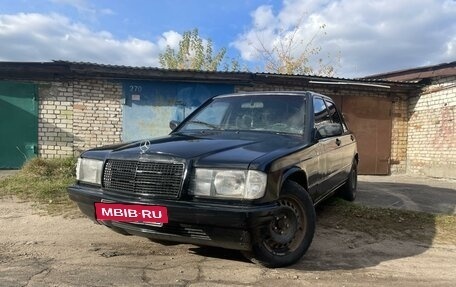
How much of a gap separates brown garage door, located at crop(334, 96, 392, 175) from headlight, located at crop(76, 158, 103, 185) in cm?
928

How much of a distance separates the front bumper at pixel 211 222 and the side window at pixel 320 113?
1.67m

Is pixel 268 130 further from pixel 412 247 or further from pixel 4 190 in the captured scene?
pixel 4 190

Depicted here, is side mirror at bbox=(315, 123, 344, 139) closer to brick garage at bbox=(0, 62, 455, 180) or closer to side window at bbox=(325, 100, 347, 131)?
side window at bbox=(325, 100, 347, 131)

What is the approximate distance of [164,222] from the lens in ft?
9.82

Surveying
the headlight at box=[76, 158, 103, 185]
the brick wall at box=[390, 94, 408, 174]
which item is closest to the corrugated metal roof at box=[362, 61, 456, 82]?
the brick wall at box=[390, 94, 408, 174]

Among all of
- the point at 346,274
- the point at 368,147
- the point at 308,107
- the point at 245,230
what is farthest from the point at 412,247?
the point at 368,147

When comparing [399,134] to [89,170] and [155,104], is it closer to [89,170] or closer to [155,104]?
[155,104]

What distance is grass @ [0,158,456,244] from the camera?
4.83 meters

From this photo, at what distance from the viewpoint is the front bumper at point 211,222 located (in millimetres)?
2830

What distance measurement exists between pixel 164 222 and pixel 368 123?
33.2 ft

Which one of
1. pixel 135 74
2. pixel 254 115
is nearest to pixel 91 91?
pixel 135 74

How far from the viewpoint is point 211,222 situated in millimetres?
2875

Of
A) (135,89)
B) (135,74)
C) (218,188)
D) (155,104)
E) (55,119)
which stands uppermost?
(135,74)

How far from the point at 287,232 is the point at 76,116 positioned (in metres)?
8.31
